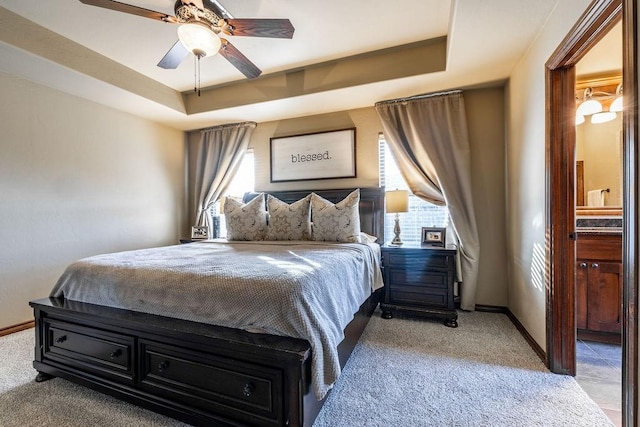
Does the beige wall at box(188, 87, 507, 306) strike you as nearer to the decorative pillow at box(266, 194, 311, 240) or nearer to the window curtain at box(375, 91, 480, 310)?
the window curtain at box(375, 91, 480, 310)

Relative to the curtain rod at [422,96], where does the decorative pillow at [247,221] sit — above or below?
below

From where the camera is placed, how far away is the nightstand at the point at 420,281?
2.79m

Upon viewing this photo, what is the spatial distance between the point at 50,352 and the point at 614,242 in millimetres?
4412

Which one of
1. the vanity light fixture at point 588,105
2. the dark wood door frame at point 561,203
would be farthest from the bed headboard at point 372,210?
the vanity light fixture at point 588,105

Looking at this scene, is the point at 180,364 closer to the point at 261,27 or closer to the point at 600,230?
the point at 261,27

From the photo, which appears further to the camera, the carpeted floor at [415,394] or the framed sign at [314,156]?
the framed sign at [314,156]

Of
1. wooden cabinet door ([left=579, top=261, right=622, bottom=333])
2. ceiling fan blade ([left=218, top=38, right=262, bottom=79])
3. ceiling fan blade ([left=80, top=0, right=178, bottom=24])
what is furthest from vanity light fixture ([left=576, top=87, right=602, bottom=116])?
ceiling fan blade ([left=80, top=0, right=178, bottom=24])

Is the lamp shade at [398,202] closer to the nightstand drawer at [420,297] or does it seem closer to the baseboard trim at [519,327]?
the nightstand drawer at [420,297]

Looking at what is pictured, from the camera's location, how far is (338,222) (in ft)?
9.65

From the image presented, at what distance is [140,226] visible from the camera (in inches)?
157

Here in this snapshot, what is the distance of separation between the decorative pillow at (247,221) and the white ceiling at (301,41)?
1329 mm

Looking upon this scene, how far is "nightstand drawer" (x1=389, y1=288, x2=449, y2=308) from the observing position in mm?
2803

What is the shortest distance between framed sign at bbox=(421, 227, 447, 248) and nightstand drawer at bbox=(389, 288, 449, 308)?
20.3 inches

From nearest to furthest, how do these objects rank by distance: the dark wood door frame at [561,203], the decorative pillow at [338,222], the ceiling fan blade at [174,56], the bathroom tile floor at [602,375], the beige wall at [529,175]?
the bathroom tile floor at [602,375] → the dark wood door frame at [561,203] → the beige wall at [529,175] → the ceiling fan blade at [174,56] → the decorative pillow at [338,222]
